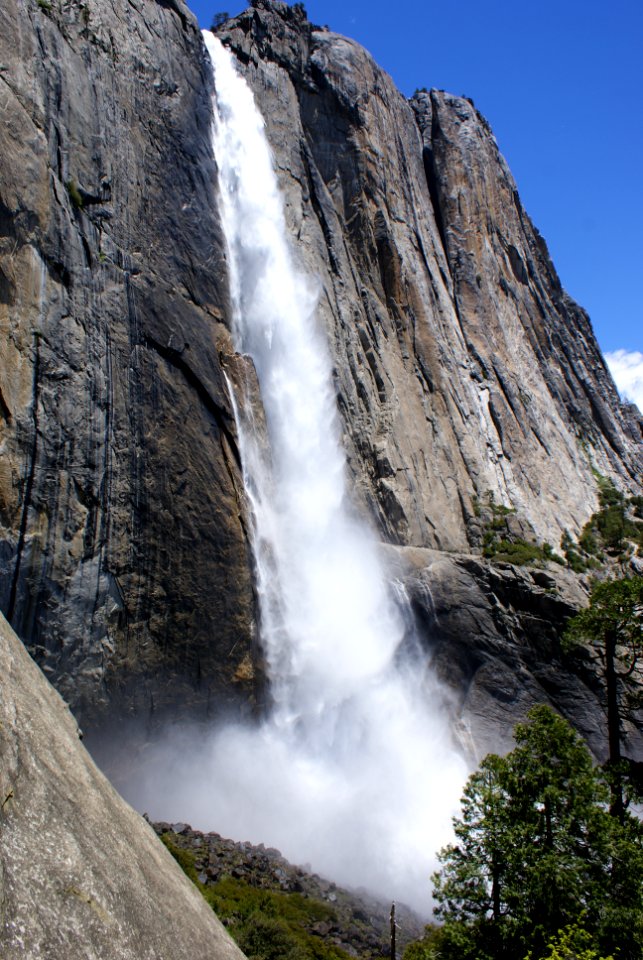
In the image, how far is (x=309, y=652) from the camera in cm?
2389

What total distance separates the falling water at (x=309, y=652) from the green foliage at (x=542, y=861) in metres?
8.46

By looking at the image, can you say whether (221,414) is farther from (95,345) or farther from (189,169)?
(189,169)

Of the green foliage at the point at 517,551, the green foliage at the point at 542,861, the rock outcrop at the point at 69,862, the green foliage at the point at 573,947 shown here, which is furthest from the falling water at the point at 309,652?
the rock outcrop at the point at 69,862

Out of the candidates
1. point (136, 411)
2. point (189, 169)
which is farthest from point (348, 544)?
point (189, 169)

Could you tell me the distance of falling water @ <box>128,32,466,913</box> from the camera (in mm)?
20203

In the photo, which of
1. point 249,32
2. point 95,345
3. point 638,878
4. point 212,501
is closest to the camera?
point 638,878

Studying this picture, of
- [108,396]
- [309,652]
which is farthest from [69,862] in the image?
[309,652]

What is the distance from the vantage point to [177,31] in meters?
28.5

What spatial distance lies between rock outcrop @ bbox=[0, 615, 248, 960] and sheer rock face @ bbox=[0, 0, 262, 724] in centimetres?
1204

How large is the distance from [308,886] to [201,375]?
14492mm

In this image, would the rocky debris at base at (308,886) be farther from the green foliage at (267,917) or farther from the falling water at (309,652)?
the falling water at (309,652)

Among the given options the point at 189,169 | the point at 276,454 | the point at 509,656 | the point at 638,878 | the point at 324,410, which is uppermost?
the point at 189,169

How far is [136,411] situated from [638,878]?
16290mm

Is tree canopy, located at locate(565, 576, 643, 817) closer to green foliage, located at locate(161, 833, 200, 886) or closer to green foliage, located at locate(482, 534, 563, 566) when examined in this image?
green foliage, located at locate(161, 833, 200, 886)
